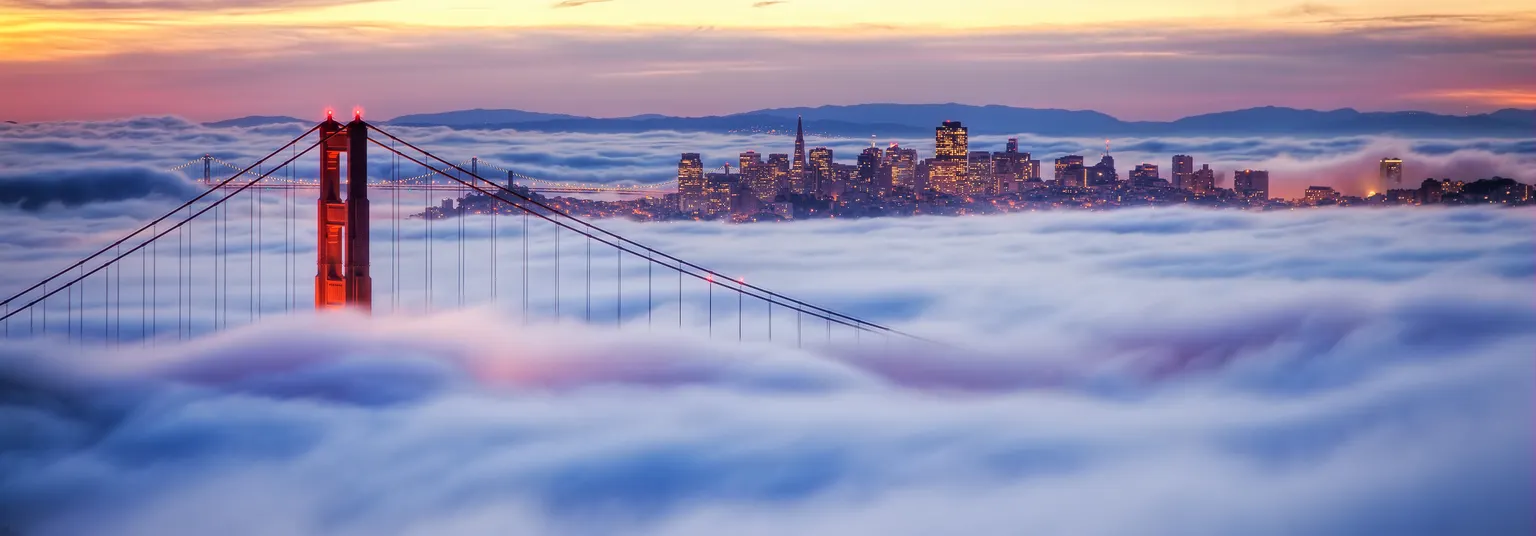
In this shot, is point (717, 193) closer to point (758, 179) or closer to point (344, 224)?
point (758, 179)

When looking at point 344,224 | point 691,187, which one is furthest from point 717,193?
point 344,224

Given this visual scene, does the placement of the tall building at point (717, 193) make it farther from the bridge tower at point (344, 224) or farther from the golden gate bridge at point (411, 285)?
the bridge tower at point (344, 224)

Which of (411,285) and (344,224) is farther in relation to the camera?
(411,285)

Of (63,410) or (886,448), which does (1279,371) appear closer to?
(886,448)

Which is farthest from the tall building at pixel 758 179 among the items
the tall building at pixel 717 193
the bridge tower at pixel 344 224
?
the bridge tower at pixel 344 224

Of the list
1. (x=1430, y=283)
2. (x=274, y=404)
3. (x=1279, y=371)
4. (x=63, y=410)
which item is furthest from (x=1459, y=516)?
(x=1430, y=283)

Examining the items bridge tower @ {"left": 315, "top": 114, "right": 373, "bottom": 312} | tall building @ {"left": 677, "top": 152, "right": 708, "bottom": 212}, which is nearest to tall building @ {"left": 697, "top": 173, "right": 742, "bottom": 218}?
tall building @ {"left": 677, "top": 152, "right": 708, "bottom": 212}

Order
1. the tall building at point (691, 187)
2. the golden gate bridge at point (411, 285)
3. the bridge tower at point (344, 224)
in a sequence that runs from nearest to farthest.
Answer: the bridge tower at point (344, 224)
the golden gate bridge at point (411, 285)
the tall building at point (691, 187)
